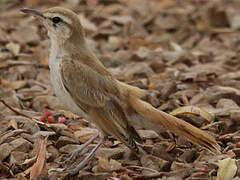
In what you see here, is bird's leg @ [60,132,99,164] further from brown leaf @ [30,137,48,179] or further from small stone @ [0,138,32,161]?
small stone @ [0,138,32,161]

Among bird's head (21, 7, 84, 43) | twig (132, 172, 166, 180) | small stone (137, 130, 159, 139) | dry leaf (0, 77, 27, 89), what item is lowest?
twig (132, 172, 166, 180)

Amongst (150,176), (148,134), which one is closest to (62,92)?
(148,134)

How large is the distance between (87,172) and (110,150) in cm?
51

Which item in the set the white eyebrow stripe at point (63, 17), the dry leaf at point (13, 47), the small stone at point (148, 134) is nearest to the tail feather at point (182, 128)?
the small stone at point (148, 134)

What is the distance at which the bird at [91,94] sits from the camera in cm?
525

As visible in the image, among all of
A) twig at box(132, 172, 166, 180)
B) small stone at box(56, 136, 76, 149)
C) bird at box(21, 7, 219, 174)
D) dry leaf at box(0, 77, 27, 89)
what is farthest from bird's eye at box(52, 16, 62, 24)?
twig at box(132, 172, 166, 180)

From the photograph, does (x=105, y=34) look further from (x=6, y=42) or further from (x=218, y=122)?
(x=218, y=122)

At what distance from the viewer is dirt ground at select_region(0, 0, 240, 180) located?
519 cm

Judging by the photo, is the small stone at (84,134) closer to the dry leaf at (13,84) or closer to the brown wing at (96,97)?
the brown wing at (96,97)

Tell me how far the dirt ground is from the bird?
9.8 inches

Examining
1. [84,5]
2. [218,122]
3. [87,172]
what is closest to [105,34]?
[84,5]

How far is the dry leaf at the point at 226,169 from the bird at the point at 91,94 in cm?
28

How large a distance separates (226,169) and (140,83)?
2.43 metres

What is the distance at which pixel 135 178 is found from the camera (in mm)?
4957
